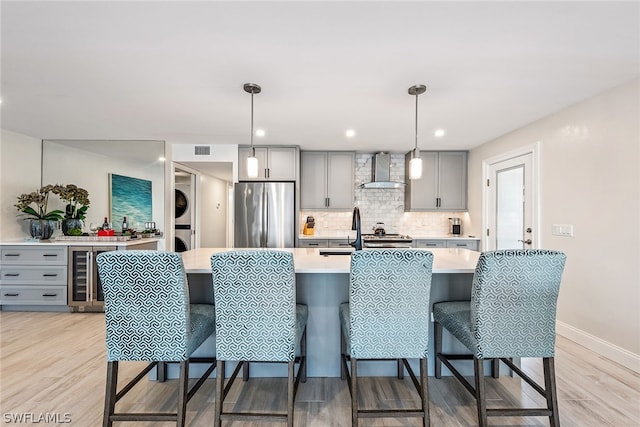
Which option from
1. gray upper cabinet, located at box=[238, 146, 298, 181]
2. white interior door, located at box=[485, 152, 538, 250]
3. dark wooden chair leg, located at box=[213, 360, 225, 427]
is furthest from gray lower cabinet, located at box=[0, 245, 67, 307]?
white interior door, located at box=[485, 152, 538, 250]

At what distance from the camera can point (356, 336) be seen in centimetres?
168

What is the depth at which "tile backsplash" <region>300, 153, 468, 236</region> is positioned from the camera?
5.23 m

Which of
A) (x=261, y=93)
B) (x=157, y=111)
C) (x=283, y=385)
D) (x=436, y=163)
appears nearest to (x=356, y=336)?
(x=283, y=385)

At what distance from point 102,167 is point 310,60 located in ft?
12.8

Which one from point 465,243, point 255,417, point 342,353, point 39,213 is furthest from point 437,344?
point 39,213

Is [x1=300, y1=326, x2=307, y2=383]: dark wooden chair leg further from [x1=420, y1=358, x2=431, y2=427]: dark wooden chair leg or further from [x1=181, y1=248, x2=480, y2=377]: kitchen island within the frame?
[x1=420, y1=358, x2=431, y2=427]: dark wooden chair leg

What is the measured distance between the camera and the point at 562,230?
10.00 ft

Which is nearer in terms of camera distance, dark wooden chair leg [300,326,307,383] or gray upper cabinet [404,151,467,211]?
dark wooden chair leg [300,326,307,383]

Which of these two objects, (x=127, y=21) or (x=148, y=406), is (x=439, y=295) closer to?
(x=148, y=406)

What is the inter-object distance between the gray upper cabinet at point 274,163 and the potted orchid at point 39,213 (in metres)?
2.40

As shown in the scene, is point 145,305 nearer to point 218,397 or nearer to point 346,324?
point 218,397

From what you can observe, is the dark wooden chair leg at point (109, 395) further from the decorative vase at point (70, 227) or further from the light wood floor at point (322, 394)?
the decorative vase at point (70, 227)

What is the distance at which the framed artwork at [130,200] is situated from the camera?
4.46m

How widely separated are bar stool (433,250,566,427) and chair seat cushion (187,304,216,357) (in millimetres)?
1554
